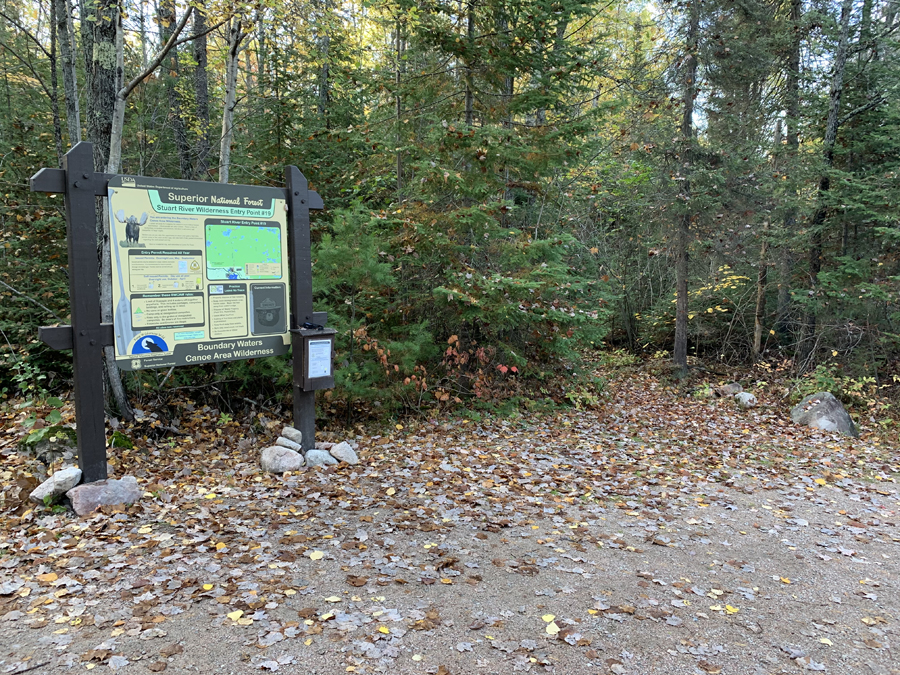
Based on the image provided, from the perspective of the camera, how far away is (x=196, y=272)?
5.50m

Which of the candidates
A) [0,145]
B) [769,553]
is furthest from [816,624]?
[0,145]

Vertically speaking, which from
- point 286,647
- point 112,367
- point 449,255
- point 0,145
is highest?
point 0,145

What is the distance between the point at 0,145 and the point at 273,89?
4721mm

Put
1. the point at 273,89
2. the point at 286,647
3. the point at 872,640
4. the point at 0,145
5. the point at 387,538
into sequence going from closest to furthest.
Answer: the point at 286,647, the point at 872,640, the point at 387,538, the point at 0,145, the point at 273,89

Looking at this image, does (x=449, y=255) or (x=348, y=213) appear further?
(x=449, y=255)

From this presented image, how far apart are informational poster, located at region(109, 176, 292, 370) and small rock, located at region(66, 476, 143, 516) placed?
40.8 inches

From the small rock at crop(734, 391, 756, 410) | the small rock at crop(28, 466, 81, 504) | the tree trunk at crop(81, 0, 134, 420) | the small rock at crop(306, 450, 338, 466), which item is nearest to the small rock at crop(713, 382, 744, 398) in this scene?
the small rock at crop(734, 391, 756, 410)

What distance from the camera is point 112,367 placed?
6562 millimetres

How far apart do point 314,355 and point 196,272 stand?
57.7 inches

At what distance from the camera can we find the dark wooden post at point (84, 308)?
4844mm

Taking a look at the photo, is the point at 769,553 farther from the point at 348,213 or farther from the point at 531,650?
the point at 348,213

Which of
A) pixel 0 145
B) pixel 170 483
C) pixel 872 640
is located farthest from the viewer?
pixel 0 145

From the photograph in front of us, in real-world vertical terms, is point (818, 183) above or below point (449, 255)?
above

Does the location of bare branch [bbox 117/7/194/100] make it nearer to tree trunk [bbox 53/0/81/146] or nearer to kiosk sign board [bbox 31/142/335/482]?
tree trunk [bbox 53/0/81/146]
